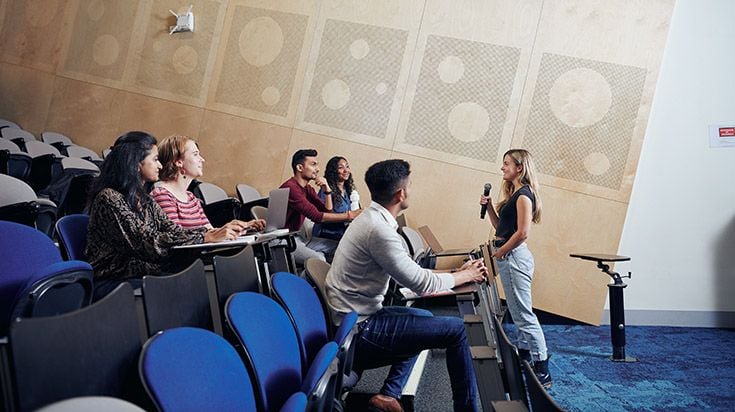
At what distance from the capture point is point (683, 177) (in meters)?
5.58

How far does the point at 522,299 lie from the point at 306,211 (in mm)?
1568

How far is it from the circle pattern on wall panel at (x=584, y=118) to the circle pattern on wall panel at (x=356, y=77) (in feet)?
4.63

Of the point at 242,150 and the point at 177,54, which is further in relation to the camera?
the point at 177,54

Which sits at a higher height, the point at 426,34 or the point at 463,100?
the point at 426,34

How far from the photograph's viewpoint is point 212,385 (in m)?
1.35

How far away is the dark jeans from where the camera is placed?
2504 millimetres

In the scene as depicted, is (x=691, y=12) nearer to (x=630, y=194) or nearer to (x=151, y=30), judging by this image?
(x=630, y=194)

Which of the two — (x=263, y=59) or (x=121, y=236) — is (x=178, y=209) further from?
(x=263, y=59)

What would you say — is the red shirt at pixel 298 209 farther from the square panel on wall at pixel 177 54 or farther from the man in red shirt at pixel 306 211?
the square panel on wall at pixel 177 54

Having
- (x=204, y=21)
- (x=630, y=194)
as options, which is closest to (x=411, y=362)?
(x=630, y=194)

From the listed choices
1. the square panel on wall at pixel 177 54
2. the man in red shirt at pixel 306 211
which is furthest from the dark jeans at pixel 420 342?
the square panel on wall at pixel 177 54

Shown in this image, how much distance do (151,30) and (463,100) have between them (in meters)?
3.59

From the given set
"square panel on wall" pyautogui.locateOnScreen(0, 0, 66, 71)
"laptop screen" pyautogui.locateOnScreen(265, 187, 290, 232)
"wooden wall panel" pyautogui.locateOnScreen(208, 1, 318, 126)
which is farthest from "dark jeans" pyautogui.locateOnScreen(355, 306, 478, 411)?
"square panel on wall" pyautogui.locateOnScreen(0, 0, 66, 71)

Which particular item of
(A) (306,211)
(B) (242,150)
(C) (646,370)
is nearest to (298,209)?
(A) (306,211)
